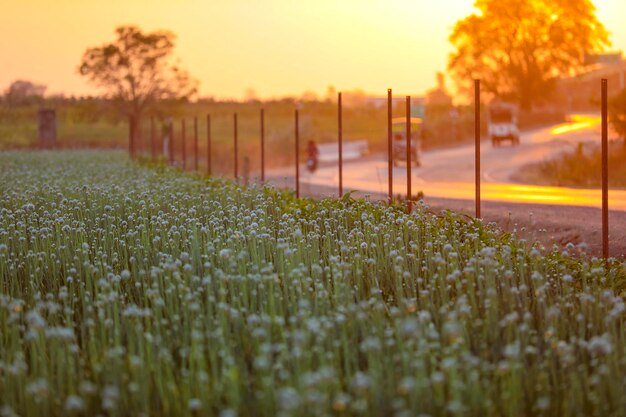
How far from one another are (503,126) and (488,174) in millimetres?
18693

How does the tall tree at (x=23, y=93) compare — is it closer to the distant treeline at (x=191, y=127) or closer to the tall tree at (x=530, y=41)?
the distant treeline at (x=191, y=127)

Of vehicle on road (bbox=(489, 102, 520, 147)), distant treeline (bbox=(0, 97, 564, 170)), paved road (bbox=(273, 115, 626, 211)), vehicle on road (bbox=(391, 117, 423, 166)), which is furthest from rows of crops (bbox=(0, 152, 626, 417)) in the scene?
vehicle on road (bbox=(489, 102, 520, 147))

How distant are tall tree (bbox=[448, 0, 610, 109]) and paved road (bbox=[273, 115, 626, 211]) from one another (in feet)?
22.5

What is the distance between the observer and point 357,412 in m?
5.68

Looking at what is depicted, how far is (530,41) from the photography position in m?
73.5

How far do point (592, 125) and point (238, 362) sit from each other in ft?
172

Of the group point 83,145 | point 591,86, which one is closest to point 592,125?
point 83,145

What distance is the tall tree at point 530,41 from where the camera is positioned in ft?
238

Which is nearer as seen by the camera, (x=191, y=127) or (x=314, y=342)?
(x=314, y=342)

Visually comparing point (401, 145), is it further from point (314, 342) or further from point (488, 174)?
point (314, 342)

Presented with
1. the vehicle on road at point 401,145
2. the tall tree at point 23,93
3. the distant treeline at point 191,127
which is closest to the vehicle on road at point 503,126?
the distant treeline at point 191,127

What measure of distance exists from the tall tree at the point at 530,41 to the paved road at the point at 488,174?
6.86 meters

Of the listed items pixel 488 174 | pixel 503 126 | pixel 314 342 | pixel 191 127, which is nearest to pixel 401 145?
pixel 488 174

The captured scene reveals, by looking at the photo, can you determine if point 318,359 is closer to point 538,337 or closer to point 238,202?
point 538,337
